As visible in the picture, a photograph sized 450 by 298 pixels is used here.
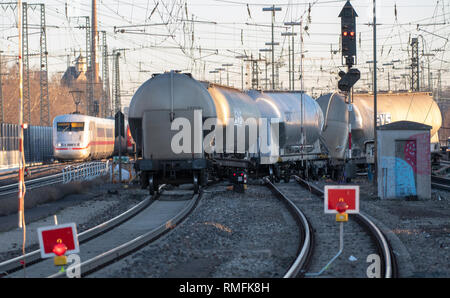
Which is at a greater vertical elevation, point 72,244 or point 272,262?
point 72,244

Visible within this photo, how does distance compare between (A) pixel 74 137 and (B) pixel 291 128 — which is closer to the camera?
(B) pixel 291 128

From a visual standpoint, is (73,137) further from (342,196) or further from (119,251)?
(342,196)

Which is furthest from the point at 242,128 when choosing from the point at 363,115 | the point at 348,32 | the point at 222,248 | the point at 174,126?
the point at 222,248

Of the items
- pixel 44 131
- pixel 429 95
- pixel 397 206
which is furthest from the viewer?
pixel 44 131

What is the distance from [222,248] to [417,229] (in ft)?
16.3

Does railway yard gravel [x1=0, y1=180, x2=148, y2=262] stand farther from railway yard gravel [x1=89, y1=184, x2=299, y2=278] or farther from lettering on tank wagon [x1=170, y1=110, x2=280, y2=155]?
lettering on tank wagon [x1=170, y1=110, x2=280, y2=155]

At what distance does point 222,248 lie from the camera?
12.8 meters

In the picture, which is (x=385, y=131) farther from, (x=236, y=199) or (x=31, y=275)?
(x=31, y=275)

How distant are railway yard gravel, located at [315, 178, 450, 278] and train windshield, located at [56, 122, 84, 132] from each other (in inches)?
1084

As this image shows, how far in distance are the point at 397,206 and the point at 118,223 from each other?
8.77 metres

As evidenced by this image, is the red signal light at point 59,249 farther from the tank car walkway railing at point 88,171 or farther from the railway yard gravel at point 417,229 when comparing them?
the tank car walkway railing at point 88,171

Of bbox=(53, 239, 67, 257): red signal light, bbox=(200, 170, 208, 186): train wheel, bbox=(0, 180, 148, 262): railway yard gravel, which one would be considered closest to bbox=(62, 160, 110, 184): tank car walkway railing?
bbox=(0, 180, 148, 262): railway yard gravel
